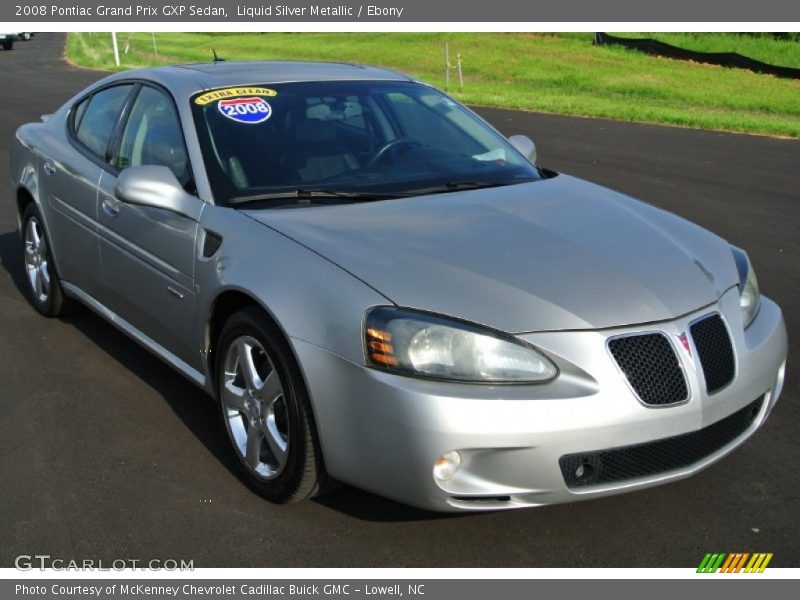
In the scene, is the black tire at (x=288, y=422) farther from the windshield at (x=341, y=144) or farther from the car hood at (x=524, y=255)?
the windshield at (x=341, y=144)

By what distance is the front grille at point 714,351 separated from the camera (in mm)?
3520

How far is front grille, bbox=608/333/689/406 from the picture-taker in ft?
11.0

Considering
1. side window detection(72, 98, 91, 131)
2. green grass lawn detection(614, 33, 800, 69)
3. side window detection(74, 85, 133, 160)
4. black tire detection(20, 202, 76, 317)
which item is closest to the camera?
side window detection(74, 85, 133, 160)

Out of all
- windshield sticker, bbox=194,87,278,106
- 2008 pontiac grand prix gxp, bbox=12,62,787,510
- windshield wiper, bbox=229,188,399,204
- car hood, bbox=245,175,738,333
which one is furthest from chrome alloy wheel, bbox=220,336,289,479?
windshield sticker, bbox=194,87,278,106

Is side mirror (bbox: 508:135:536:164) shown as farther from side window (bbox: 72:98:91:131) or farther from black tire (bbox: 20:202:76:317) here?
black tire (bbox: 20:202:76:317)

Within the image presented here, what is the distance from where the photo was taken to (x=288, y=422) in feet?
12.1

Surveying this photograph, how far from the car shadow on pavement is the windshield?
3.64 feet

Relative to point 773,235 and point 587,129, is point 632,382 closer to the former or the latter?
point 773,235

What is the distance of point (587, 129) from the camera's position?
16328mm

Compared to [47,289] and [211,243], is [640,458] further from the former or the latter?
[47,289]

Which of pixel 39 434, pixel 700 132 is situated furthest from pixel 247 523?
pixel 700 132

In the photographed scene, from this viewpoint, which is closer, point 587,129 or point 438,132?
point 438,132

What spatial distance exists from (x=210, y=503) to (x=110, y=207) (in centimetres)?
174

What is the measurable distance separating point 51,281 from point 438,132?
8.55ft
